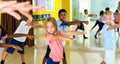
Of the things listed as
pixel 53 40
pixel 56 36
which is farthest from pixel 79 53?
pixel 56 36

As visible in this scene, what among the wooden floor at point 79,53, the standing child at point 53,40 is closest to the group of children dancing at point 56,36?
the standing child at point 53,40

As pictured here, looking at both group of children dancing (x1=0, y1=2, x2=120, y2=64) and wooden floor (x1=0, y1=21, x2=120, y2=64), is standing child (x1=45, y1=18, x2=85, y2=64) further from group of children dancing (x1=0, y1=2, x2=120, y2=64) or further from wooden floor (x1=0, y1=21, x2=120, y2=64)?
wooden floor (x1=0, y1=21, x2=120, y2=64)

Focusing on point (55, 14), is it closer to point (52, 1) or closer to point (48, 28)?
point (52, 1)

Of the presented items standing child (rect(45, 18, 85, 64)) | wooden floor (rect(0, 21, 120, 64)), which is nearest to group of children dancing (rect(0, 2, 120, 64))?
standing child (rect(45, 18, 85, 64))

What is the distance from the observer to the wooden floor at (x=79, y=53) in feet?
18.1

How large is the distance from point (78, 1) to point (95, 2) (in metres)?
0.56

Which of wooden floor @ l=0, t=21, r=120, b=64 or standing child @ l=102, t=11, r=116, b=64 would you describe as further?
wooden floor @ l=0, t=21, r=120, b=64

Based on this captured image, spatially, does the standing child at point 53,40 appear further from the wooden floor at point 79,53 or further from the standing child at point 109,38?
the wooden floor at point 79,53

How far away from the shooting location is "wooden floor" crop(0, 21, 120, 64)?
18.1 feet

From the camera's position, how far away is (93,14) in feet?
23.3

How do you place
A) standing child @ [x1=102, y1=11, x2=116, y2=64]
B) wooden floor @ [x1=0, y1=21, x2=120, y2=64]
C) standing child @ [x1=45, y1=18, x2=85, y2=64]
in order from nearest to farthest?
standing child @ [x1=45, y1=18, x2=85, y2=64], standing child @ [x1=102, y1=11, x2=116, y2=64], wooden floor @ [x1=0, y1=21, x2=120, y2=64]

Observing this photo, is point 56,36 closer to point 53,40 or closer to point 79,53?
point 53,40

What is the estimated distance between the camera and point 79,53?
20.9 feet

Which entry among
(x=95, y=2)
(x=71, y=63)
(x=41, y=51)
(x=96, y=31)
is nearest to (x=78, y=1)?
(x=95, y=2)
